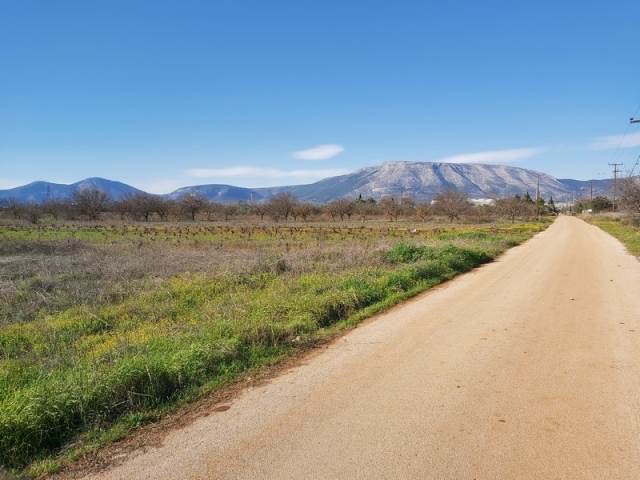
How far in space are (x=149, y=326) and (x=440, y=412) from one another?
6332mm

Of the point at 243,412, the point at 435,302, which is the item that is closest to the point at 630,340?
the point at 435,302

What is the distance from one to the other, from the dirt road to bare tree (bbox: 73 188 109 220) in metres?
97.2

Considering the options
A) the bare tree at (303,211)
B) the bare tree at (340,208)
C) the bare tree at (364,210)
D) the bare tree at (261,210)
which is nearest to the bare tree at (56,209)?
the bare tree at (261,210)

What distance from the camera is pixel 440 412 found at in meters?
4.50

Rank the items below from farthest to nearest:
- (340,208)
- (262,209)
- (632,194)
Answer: (262,209)
(340,208)
(632,194)

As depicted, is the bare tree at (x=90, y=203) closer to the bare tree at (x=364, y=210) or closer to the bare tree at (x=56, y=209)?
the bare tree at (x=56, y=209)

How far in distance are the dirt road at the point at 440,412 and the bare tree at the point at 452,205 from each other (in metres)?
78.6

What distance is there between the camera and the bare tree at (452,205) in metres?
83.9

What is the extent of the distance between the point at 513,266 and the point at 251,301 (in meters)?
10.9

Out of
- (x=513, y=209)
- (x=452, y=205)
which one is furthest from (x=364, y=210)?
(x=513, y=209)

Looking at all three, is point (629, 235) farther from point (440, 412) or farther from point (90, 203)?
point (90, 203)

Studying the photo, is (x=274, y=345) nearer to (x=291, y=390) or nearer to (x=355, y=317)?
(x=291, y=390)

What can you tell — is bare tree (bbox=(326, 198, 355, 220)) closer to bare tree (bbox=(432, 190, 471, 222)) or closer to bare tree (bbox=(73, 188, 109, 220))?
bare tree (bbox=(432, 190, 471, 222))

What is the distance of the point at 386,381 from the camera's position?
5391 mm
